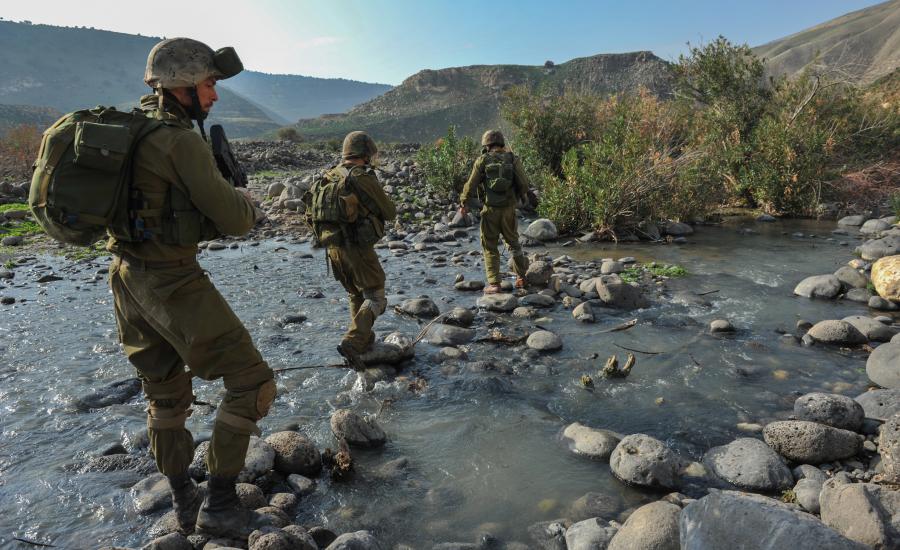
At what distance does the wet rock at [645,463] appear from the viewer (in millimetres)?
3240

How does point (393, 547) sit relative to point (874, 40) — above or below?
below

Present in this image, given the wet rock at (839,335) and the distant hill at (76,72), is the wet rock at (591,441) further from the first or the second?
the distant hill at (76,72)

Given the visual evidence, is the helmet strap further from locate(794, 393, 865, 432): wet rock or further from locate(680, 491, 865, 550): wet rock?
locate(794, 393, 865, 432): wet rock

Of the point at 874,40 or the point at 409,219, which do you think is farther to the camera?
the point at 874,40

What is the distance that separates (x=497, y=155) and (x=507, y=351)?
3.15 m

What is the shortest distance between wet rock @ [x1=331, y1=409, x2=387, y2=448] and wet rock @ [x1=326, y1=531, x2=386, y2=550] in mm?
1149

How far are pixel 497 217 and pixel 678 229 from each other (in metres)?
6.11

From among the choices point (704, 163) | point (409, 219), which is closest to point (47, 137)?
point (409, 219)

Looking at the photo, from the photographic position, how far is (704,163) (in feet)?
42.5

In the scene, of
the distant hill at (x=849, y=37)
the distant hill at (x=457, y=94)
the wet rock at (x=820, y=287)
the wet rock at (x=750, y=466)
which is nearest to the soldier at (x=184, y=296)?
the wet rock at (x=750, y=466)

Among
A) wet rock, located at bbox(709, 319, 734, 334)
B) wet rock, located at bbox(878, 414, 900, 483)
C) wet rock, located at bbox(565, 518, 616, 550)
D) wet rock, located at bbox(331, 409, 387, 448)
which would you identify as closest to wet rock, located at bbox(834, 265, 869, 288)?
wet rock, located at bbox(709, 319, 734, 334)

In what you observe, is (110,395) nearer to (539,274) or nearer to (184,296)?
(184,296)

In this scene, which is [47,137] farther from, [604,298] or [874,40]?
[874,40]

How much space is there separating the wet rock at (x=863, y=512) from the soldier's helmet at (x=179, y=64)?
3757 millimetres
